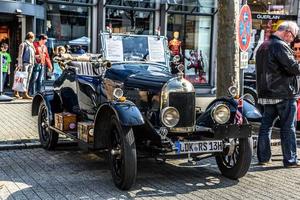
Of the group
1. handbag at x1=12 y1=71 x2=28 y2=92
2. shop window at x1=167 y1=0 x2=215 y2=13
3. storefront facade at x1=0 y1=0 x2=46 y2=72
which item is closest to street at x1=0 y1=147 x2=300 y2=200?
handbag at x1=12 y1=71 x2=28 y2=92

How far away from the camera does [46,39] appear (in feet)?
48.7

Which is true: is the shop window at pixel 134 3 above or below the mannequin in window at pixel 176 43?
above

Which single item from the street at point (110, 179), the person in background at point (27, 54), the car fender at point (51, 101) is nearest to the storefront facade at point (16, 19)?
the person in background at point (27, 54)

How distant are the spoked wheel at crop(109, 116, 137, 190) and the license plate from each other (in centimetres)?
56

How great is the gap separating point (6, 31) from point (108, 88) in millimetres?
11030

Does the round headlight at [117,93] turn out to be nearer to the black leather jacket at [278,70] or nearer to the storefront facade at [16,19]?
the black leather jacket at [278,70]

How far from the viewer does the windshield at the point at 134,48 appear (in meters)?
7.58

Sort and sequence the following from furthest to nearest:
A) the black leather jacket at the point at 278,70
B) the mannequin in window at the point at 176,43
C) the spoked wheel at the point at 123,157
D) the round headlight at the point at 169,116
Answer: the mannequin in window at the point at 176,43 → the black leather jacket at the point at 278,70 → the round headlight at the point at 169,116 → the spoked wheel at the point at 123,157

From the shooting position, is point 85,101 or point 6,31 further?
point 6,31

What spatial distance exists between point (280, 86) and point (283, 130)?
2.13 feet

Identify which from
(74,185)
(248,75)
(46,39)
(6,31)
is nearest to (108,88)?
(74,185)

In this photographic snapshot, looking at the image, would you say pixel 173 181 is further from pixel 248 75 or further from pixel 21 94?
pixel 21 94

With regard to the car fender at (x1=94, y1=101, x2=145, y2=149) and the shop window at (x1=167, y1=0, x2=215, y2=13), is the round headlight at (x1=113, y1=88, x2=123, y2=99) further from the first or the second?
the shop window at (x1=167, y1=0, x2=215, y2=13)

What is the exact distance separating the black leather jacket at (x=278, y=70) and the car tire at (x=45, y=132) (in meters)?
3.37
